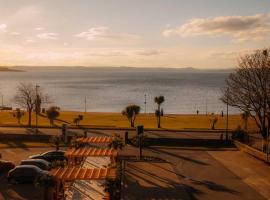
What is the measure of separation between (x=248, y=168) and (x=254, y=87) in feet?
38.1

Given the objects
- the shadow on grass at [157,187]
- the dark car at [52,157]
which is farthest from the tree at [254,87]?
the dark car at [52,157]

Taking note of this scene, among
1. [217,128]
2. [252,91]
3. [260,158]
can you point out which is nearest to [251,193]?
[260,158]

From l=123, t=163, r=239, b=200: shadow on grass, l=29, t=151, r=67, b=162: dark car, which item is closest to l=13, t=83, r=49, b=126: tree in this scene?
l=29, t=151, r=67, b=162: dark car

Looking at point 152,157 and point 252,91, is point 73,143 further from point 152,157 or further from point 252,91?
point 252,91

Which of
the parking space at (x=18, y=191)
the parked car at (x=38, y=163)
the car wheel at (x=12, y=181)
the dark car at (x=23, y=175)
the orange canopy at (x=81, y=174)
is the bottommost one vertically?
the parking space at (x=18, y=191)

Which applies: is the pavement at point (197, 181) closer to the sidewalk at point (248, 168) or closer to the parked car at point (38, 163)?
the sidewalk at point (248, 168)

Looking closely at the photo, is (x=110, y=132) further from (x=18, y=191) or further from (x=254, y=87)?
(x=18, y=191)

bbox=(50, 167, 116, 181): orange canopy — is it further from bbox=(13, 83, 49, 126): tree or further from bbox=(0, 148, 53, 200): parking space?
bbox=(13, 83, 49, 126): tree

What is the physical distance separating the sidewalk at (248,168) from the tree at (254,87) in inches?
149

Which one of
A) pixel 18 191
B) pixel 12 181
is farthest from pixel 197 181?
pixel 12 181

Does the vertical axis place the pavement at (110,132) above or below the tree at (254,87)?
below

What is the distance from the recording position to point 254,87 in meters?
44.1

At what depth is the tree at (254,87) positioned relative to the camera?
138 feet

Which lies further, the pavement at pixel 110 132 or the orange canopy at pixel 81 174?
the pavement at pixel 110 132
